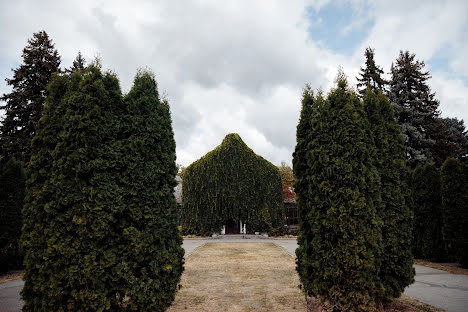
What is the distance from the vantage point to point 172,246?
4855 mm

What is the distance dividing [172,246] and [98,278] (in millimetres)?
1235

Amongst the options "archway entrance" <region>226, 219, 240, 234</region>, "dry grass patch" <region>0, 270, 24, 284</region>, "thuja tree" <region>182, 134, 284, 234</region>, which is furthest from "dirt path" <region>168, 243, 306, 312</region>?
"archway entrance" <region>226, 219, 240, 234</region>

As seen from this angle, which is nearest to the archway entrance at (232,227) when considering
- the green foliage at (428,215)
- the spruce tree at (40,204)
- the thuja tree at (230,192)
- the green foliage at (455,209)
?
the thuja tree at (230,192)

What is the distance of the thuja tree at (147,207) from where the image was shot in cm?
441

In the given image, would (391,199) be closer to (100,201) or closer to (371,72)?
(100,201)

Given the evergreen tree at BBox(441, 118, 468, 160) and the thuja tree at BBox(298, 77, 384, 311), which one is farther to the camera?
the evergreen tree at BBox(441, 118, 468, 160)

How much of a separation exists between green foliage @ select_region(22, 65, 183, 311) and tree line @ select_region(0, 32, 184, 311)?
0.05 feet

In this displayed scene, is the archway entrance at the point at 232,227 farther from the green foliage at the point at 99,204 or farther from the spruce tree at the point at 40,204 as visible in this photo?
the spruce tree at the point at 40,204

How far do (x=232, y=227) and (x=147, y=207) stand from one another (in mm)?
18855

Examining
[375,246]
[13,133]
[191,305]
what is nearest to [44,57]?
[13,133]

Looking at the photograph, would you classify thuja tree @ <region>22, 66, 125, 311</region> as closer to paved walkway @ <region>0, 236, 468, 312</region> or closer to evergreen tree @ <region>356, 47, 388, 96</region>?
paved walkway @ <region>0, 236, 468, 312</region>

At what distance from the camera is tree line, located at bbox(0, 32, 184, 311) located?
4.13 m

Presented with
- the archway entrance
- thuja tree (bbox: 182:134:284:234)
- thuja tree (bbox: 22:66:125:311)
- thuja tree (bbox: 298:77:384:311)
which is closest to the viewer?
thuja tree (bbox: 22:66:125:311)

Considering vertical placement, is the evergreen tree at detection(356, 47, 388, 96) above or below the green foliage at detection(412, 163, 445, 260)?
above
